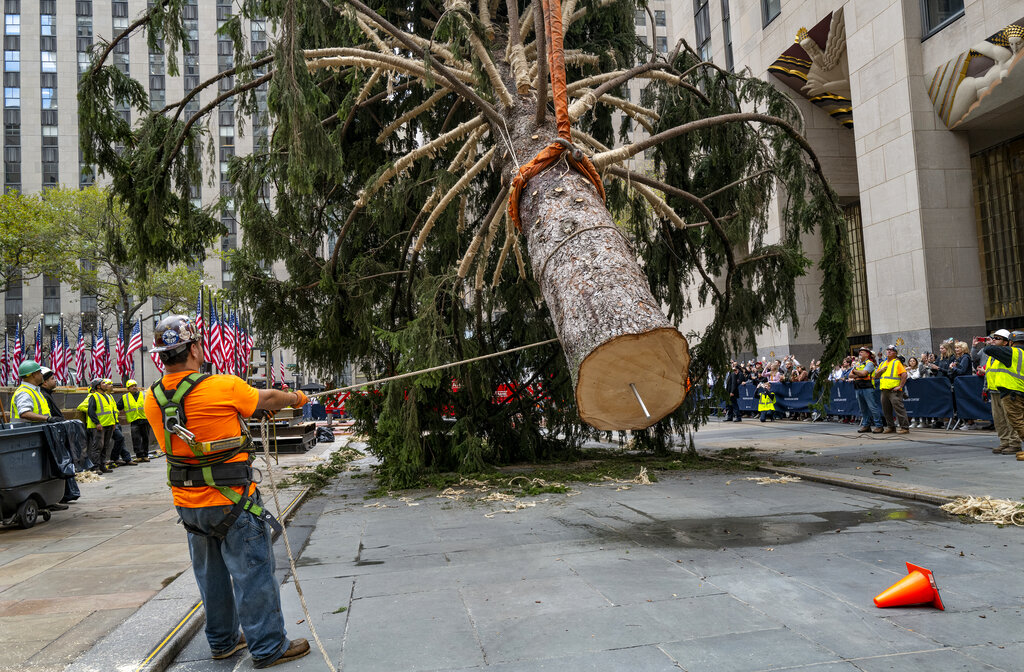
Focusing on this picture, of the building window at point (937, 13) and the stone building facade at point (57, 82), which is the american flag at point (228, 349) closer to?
the building window at point (937, 13)

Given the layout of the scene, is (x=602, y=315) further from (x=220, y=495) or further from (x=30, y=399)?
(x=30, y=399)

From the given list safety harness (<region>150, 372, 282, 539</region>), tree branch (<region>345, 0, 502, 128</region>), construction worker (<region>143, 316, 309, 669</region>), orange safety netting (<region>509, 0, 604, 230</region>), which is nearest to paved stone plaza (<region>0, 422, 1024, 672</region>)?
construction worker (<region>143, 316, 309, 669</region>)

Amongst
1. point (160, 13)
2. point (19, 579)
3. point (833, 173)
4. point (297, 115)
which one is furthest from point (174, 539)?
point (833, 173)

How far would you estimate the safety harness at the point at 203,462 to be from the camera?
4.22 m

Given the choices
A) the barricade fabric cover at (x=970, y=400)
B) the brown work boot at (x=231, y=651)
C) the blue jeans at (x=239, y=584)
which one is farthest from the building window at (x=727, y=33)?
the brown work boot at (x=231, y=651)

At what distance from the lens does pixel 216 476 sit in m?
4.24

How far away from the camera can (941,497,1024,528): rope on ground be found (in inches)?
254

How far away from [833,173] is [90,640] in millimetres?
29464

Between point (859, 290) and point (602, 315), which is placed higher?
point (859, 290)

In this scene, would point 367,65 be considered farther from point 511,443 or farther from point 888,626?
point 888,626

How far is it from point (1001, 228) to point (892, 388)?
8.85 metres

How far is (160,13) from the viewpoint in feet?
27.9

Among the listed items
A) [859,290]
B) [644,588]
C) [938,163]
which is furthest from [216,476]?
[859,290]

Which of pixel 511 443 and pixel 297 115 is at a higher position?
pixel 297 115
